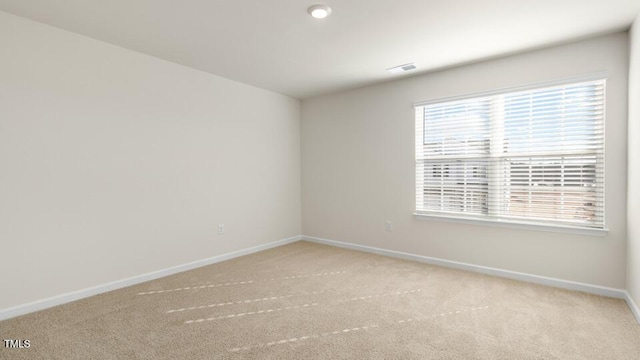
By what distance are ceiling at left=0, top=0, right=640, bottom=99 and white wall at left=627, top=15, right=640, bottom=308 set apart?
0.97 ft

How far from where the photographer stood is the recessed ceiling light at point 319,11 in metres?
2.38

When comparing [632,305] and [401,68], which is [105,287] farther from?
[632,305]

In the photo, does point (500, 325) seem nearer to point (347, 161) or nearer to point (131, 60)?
point (347, 161)

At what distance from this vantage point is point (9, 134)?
8.22ft

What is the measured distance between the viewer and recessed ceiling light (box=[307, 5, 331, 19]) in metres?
2.38

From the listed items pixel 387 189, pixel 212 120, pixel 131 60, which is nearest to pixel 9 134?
pixel 131 60

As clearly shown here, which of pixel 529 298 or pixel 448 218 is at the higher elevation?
pixel 448 218

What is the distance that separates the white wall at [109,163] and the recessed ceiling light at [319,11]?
199 centimetres

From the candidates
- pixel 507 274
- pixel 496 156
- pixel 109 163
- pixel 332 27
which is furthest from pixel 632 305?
pixel 109 163

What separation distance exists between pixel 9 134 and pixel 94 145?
59 centimetres

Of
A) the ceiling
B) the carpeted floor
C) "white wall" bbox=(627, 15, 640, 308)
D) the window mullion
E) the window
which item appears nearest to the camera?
the carpeted floor

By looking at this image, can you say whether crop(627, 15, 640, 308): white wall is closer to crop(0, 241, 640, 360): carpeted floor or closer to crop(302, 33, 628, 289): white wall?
crop(302, 33, 628, 289): white wall

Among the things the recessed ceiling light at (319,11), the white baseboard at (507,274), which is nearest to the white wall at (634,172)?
the white baseboard at (507,274)

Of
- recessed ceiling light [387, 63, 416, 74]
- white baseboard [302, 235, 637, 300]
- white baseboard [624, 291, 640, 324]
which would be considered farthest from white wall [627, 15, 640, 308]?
recessed ceiling light [387, 63, 416, 74]
